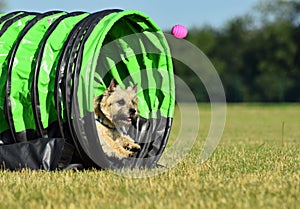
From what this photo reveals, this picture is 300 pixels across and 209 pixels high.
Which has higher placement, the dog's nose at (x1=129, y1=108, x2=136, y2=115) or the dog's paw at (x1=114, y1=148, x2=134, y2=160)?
the dog's nose at (x1=129, y1=108, x2=136, y2=115)

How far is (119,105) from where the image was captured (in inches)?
261

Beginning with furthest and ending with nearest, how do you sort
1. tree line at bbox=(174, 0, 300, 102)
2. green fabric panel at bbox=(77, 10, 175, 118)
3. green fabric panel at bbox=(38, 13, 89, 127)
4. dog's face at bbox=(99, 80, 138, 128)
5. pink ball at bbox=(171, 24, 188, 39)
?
tree line at bbox=(174, 0, 300, 102), green fabric panel at bbox=(77, 10, 175, 118), pink ball at bbox=(171, 24, 188, 39), dog's face at bbox=(99, 80, 138, 128), green fabric panel at bbox=(38, 13, 89, 127)

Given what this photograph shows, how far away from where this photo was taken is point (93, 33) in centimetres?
582

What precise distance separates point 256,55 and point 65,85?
4650 centimetres

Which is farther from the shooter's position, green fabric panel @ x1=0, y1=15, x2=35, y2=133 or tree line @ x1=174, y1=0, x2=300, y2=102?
tree line @ x1=174, y1=0, x2=300, y2=102

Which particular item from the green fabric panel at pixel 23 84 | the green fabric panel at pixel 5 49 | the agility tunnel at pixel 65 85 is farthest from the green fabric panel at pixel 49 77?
the green fabric panel at pixel 5 49

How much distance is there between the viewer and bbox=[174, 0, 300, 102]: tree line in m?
40.5

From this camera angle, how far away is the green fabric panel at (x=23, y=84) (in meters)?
6.00

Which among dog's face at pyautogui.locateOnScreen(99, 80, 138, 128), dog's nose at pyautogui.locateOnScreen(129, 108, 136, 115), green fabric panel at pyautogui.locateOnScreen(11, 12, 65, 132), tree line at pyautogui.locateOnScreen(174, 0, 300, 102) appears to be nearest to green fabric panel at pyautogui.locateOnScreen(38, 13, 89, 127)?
green fabric panel at pyautogui.locateOnScreen(11, 12, 65, 132)

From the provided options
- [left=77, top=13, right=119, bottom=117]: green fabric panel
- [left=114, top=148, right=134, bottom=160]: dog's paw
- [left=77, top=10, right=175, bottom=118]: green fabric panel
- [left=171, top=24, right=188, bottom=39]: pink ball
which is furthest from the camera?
[left=77, top=10, right=175, bottom=118]: green fabric panel

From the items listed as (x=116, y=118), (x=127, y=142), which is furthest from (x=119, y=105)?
(x=127, y=142)

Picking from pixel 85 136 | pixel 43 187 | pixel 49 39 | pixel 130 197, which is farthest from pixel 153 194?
pixel 49 39

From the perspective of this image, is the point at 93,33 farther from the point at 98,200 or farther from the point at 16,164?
the point at 98,200

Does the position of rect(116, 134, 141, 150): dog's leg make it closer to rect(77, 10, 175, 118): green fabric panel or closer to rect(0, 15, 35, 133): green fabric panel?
rect(77, 10, 175, 118): green fabric panel
